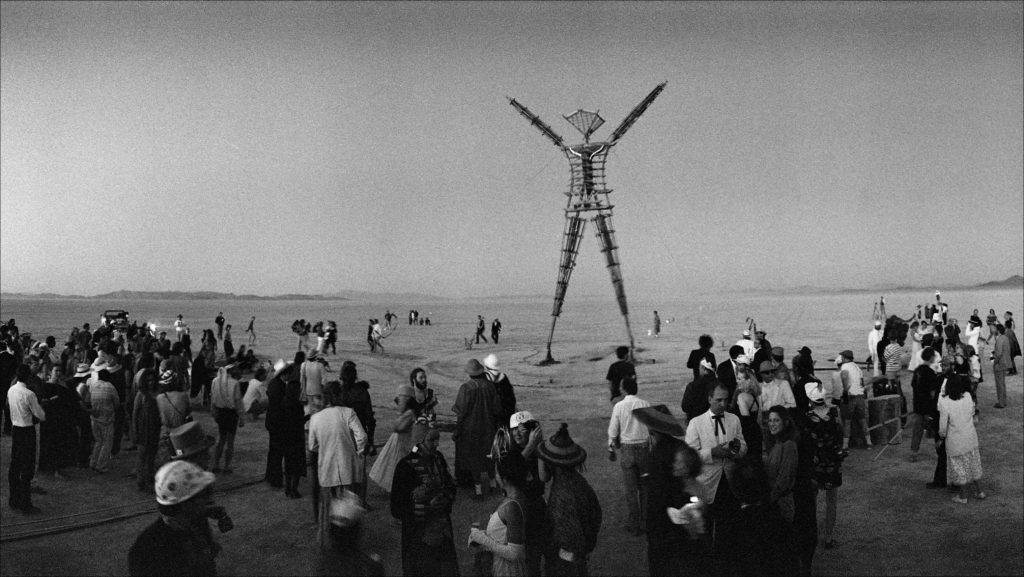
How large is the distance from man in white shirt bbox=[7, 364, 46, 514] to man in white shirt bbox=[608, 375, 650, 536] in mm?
6915

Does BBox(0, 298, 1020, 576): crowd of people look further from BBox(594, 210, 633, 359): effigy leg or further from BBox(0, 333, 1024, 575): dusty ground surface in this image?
BBox(594, 210, 633, 359): effigy leg

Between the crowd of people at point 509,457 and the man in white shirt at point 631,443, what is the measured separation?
17 millimetres

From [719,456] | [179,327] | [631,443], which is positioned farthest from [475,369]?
[179,327]

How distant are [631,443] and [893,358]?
8.75 m

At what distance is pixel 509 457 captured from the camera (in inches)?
188

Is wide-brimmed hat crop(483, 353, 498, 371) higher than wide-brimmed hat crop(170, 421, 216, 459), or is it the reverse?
wide-brimmed hat crop(483, 353, 498, 371)

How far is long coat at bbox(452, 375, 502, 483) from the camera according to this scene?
8031 mm

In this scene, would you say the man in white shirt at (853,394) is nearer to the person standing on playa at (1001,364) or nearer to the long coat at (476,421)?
the person standing on playa at (1001,364)

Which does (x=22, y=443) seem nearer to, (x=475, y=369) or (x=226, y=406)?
(x=226, y=406)

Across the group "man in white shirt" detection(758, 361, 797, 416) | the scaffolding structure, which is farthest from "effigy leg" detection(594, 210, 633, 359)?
"man in white shirt" detection(758, 361, 797, 416)

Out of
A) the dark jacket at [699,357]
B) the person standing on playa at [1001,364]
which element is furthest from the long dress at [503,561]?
the person standing on playa at [1001,364]

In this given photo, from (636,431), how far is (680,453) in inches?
95.9

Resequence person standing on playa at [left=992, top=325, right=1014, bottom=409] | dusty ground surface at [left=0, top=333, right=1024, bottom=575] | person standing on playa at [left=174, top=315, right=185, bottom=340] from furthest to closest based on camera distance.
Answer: person standing on playa at [left=174, top=315, right=185, bottom=340] < person standing on playa at [left=992, top=325, right=1014, bottom=409] < dusty ground surface at [left=0, top=333, right=1024, bottom=575]

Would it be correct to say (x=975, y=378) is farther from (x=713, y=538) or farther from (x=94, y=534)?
(x=94, y=534)
